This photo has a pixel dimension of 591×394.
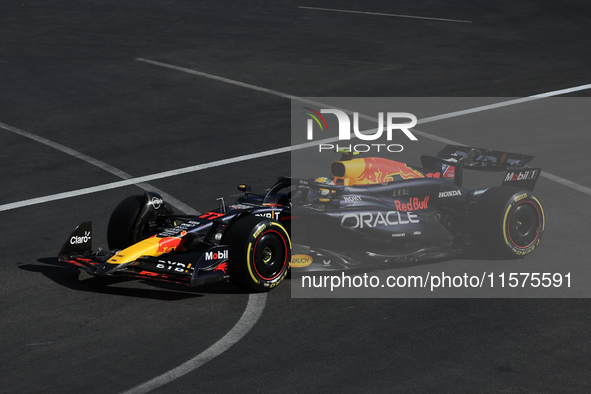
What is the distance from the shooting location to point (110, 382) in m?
8.97

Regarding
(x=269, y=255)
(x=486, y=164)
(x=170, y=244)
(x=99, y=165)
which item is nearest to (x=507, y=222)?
(x=486, y=164)

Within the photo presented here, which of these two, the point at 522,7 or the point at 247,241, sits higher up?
the point at 522,7

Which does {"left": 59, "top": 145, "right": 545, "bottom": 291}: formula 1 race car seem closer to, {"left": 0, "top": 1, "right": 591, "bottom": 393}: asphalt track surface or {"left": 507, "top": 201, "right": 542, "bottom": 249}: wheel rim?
{"left": 507, "top": 201, "right": 542, "bottom": 249}: wheel rim

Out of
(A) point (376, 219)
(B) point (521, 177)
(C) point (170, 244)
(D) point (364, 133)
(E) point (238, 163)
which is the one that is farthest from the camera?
(D) point (364, 133)

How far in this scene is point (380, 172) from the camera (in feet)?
43.0

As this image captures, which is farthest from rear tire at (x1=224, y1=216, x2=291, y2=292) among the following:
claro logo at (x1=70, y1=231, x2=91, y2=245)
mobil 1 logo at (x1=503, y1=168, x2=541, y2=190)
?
mobil 1 logo at (x1=503, y1=168, x2=541, y2=190)

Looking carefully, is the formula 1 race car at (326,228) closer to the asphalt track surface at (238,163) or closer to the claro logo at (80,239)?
the claro logo at (80,239)

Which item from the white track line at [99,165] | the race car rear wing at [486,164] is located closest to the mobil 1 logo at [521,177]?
the race car rear wing at [486,164]

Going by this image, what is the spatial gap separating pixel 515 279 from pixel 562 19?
22.2 meters

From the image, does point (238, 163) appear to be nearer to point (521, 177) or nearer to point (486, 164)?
point (486, 164)

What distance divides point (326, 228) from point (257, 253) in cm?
133

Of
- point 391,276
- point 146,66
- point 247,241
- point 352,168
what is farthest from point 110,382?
point 146,66

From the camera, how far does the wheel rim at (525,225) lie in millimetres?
12570

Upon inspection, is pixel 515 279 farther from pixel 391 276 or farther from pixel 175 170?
pixel 175 170
